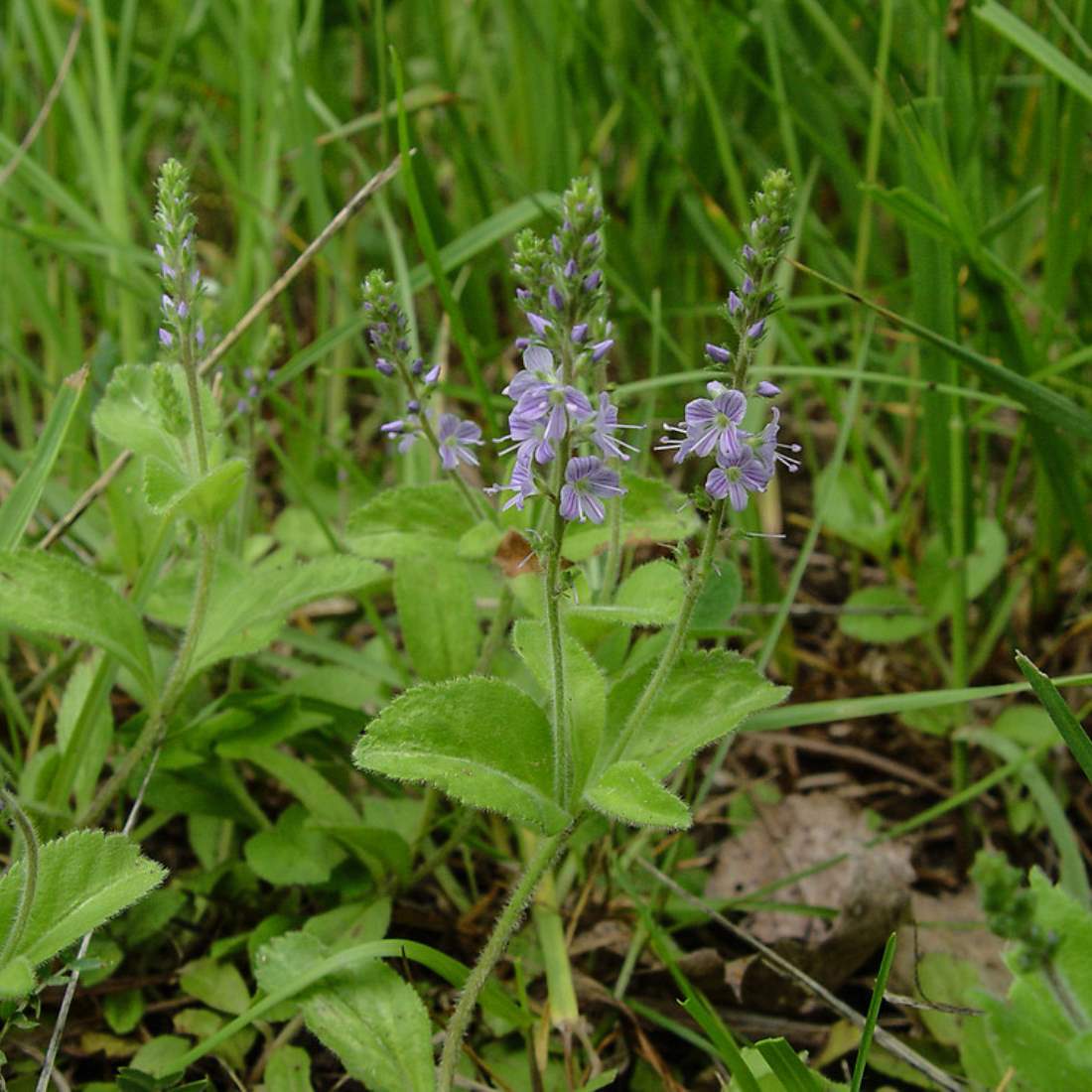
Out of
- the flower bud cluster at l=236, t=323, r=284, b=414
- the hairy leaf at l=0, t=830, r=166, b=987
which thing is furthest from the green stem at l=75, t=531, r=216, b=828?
the flower bud cluster at l=236, t=323, r=284, b=414

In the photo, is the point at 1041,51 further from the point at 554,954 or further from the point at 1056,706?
the point at 554,954

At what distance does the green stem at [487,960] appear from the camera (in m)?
1.96

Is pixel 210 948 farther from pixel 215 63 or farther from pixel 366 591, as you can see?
pixel 215 63

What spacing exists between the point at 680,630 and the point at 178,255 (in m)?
1.04

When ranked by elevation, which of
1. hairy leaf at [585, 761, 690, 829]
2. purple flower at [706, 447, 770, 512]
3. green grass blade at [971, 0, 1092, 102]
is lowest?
hairy leaf at [585, 761, 690, 829]

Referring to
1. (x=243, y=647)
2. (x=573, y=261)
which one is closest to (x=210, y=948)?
(x=243, y=647)

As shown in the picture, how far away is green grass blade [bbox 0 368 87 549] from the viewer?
234cm

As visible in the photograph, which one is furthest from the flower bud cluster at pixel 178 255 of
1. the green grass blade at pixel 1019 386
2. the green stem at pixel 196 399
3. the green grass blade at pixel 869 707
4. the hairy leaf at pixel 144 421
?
the green grass blade at pixel 869 707

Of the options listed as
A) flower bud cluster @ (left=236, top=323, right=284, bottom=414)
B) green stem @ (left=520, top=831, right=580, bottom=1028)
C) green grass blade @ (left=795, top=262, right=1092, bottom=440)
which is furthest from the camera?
flower bud cluster @ (left=236, top=323, right=284, bottom=414)

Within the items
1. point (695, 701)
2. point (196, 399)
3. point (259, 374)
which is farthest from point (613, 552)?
point (259, 374)

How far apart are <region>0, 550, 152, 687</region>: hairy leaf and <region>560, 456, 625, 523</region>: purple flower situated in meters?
0.98

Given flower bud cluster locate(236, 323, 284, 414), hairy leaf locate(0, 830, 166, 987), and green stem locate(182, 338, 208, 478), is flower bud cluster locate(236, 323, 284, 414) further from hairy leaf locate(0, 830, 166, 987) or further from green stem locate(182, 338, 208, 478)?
hairy leaf locate(0, 830, 166, 987)

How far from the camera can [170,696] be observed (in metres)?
2.36

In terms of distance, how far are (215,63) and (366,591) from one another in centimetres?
240
